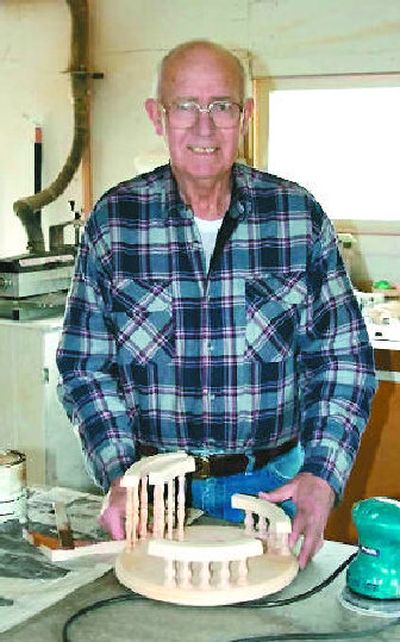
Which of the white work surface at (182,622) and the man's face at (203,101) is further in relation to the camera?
the man's face at (203,101)

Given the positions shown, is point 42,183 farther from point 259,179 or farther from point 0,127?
point 259,179

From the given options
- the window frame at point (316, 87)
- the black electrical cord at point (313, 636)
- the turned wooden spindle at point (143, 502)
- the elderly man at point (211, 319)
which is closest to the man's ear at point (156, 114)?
the elderly man at point (211, 319)

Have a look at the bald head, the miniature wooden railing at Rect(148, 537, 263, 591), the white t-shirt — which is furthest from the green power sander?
the bald head

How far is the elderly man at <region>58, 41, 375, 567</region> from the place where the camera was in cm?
170

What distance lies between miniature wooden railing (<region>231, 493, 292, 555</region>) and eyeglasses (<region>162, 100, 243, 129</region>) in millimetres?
714

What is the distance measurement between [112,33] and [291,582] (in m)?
3.08

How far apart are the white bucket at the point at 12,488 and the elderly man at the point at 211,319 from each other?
0.14m

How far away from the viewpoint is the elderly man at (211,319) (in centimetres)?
170

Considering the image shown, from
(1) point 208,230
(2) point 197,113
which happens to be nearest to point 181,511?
(1) point 208,230

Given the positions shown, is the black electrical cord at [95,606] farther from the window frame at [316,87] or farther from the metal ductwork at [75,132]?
the metal ductwork at [75,132]

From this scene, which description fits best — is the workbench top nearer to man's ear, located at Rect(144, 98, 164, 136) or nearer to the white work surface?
the white work surface

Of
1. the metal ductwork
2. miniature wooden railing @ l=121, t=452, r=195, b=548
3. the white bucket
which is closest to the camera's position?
miniature wooden railing @ l=121, t=452, r=195, b=548

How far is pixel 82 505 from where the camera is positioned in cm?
164

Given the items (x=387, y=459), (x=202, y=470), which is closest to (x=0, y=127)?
(x=387, y=459)
